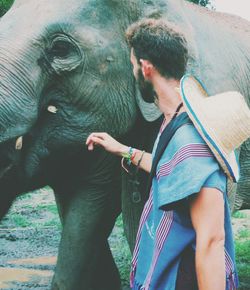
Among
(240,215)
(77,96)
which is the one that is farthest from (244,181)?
(240,215)

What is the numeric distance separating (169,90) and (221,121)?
231 millimetres

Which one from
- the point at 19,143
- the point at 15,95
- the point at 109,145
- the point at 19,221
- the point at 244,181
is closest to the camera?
the point at 109,145

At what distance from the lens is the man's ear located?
2523 mm

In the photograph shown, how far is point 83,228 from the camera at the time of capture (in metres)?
4.07

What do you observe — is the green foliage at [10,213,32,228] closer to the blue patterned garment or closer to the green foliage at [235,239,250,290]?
the green foliage at [235,239,250,290]

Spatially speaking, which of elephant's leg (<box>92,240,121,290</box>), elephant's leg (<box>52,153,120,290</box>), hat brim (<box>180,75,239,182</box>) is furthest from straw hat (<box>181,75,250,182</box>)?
elephant's leg (<box>92,240,121,290</box>)

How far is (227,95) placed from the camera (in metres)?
2.46

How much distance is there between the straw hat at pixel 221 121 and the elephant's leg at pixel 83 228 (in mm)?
1694

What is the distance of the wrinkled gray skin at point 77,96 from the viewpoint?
11.1 feet

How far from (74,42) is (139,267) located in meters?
1.28

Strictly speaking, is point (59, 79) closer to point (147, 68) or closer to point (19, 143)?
point (19, 143)

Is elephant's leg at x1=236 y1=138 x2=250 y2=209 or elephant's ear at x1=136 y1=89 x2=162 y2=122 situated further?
elephant's leg at x1=236 y1=138 x2=250 y2=209

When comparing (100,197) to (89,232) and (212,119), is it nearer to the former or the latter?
(89,232)

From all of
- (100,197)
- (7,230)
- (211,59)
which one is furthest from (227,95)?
(7,230)
